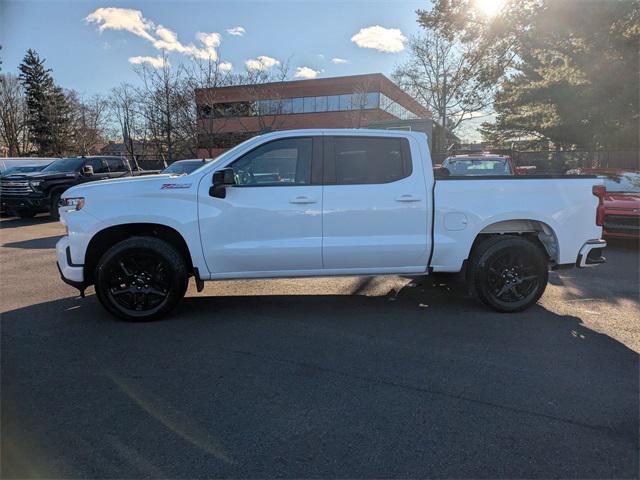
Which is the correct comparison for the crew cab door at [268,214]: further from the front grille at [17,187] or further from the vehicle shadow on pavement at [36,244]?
the front grille at [17,187]

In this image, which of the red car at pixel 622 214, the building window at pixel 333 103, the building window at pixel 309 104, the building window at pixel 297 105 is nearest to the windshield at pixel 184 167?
the red car at pixel 622 214

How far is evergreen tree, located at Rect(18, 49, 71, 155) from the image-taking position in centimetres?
4975

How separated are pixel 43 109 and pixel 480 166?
5194 cm

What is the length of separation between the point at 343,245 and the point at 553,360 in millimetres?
2250

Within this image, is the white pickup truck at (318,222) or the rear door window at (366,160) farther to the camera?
the rear door window at (366,160)

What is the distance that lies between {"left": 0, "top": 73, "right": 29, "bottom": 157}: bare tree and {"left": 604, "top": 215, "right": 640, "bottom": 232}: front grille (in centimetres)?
6012

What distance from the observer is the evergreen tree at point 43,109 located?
1959 inches

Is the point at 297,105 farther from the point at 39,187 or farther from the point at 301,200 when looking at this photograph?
the point at 301,200

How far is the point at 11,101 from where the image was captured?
53.7 metres

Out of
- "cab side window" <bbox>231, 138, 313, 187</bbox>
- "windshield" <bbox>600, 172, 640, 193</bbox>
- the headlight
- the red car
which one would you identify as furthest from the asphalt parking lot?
"windshield" <bbox>600, 172, 640, 193</bbox>

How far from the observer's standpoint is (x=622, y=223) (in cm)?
908

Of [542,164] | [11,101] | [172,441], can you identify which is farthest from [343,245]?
[11,101]

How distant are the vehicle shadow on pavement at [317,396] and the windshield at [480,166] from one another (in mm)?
7322

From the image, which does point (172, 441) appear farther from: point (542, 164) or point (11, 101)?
point (11, 101)
